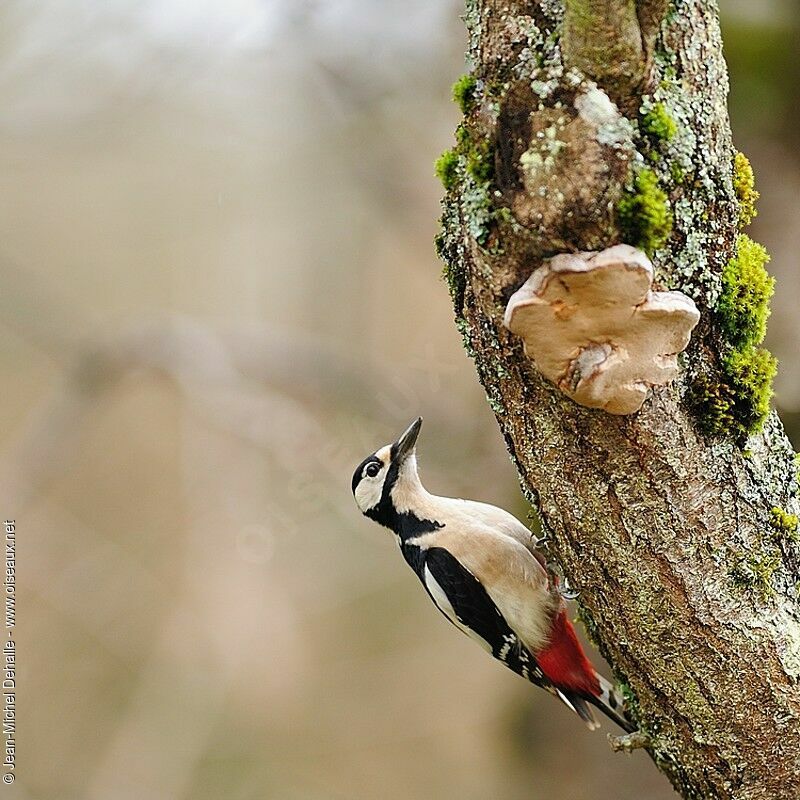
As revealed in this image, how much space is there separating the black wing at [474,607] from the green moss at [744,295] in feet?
4.14

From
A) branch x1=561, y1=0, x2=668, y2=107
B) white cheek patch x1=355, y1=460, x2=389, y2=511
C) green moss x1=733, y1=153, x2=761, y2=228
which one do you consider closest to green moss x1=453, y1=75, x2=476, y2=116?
branch x1=561, y1=0, x2=668, y2=107

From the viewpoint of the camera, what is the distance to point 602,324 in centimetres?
111

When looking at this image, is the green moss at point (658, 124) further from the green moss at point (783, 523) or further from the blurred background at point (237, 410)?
the blurred background at point (237, 410)

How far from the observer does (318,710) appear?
594cm

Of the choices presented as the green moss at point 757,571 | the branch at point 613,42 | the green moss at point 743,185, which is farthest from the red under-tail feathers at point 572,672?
the branch at point 613,42

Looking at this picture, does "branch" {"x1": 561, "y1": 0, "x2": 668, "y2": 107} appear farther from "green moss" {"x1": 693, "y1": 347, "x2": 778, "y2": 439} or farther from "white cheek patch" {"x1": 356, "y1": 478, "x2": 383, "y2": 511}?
"white cheek patch" {"x1": 356, "y1": 478, "x2": 383, "y2": 511}

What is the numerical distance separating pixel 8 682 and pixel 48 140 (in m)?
3.03

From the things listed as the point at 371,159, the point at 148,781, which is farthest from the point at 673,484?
the point at 148,781

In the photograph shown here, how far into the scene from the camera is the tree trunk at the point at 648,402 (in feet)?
3.51

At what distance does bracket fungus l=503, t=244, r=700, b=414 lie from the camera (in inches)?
42.8

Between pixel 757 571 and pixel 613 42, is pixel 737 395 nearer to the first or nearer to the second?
pixel 757 571

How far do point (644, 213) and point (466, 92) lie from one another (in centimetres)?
28

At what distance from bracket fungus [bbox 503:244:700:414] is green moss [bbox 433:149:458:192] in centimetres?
20

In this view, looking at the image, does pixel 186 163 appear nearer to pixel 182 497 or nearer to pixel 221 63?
pixel 221 63
